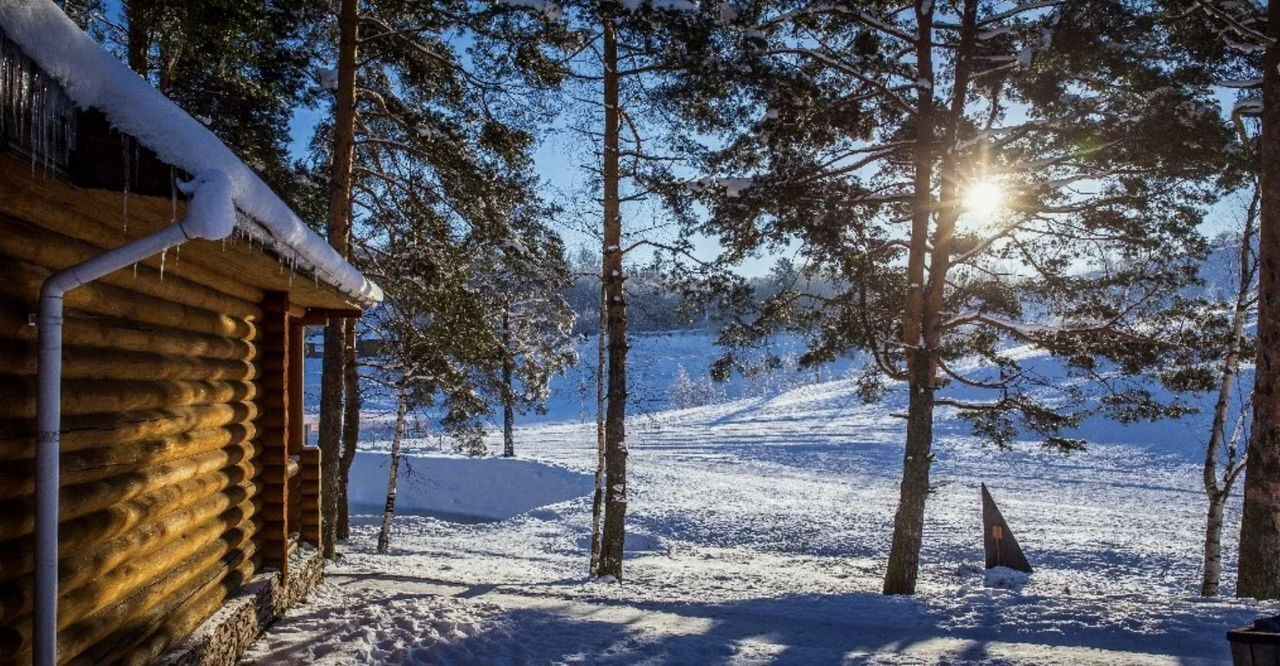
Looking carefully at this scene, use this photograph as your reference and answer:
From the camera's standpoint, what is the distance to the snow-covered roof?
224cm

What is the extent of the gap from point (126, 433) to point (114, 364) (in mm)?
367

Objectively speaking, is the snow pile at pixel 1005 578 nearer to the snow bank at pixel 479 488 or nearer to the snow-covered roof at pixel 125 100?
the snow-covered roof at pixel 125 100

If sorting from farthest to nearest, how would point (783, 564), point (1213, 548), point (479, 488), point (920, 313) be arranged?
1. point (479, 488)
2. point (783, 564)
3. point (1213, 548)
4. point (920, 313)

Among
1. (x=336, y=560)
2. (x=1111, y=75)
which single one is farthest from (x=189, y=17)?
(x=1111, y=75)

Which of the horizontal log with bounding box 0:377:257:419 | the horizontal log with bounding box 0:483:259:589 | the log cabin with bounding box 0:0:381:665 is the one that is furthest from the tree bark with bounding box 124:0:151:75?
the horizontal log with bounding box 0:483:259:589

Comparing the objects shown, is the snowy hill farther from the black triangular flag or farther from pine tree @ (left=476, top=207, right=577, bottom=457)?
pine tree @ (left=476, top=207, right=577, bottom=457)

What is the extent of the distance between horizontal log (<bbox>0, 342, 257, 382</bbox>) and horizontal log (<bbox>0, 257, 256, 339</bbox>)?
171 mm

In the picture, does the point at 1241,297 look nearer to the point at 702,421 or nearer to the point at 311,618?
the point at 311,618

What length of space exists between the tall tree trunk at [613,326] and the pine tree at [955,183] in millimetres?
1000

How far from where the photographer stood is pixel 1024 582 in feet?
42.3

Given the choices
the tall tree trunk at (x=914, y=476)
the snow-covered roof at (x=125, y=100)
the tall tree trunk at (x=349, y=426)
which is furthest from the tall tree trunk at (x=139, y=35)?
the tall tree trunk at (x=914, y=476)

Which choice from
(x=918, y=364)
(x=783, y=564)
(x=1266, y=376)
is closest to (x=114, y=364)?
(x=918, y=364)

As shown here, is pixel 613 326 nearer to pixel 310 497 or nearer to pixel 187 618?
pixel 310 497

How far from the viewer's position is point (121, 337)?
3951 mm
